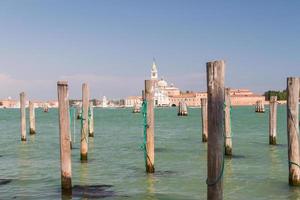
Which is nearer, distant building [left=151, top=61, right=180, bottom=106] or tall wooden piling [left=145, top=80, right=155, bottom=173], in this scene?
tall wooden piling [left=145, top=80, right=155, bottom=173]

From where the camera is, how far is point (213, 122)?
711cm

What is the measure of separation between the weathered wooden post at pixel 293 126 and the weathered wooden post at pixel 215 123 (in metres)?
4.18

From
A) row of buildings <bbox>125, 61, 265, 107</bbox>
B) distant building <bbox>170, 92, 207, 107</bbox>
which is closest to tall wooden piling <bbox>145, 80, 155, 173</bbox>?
row of buildings <bbox>125, 61, 265, 107</bbox>

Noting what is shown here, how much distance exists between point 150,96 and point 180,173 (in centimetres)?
289

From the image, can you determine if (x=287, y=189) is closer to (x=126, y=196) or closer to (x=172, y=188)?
(x=172, y=188)

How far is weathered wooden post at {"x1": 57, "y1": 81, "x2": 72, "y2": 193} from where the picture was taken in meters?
10.3

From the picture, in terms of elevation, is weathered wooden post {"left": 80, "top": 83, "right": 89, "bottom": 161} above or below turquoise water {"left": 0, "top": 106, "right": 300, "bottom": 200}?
above

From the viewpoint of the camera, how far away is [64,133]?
10297 mm

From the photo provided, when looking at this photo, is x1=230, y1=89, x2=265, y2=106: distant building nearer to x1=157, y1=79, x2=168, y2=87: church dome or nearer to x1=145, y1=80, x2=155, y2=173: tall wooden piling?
x1=157, y1=79, x2=168, y2=87: church dome

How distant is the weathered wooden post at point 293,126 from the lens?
35.4 feet

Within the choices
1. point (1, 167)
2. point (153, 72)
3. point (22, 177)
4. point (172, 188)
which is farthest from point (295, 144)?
point (153, 72)

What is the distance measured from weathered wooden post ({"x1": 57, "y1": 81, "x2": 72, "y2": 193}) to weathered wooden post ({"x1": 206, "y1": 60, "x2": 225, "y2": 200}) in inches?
158

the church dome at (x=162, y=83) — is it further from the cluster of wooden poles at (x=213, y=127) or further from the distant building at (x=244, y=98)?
the cluster of wooden poles at (x=213, y=127)

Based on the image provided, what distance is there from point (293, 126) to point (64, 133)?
4.89 metres
